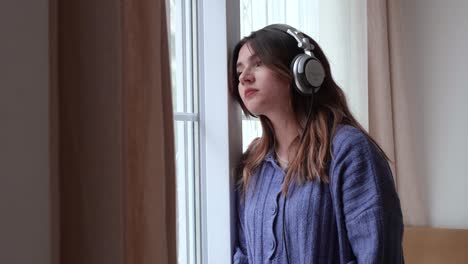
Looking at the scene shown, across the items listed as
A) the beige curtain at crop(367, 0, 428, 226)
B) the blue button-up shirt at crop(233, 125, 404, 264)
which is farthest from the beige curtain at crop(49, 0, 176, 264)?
the beige curtain at crop(367, 0, 428, 226)

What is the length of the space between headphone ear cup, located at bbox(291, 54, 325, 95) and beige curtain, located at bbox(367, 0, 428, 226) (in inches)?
45.9

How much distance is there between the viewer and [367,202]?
115cm

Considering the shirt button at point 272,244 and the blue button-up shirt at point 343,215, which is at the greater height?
the blue button-up shirt at point 343,215

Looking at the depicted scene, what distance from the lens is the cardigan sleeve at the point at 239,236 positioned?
1.33m

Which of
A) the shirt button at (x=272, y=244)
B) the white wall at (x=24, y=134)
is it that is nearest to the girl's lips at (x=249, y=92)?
the shirt button at (x=272, y=244)

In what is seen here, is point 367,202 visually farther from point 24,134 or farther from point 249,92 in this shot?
point 24,134

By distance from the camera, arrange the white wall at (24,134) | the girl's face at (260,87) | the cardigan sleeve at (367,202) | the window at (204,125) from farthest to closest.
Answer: the window at (204,125) < the girl's face at (260,87) < the cardigan sleeve at (367,202) < the white wall at (24,134)

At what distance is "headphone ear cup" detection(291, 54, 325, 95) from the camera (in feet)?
3.93

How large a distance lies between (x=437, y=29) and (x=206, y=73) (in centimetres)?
154

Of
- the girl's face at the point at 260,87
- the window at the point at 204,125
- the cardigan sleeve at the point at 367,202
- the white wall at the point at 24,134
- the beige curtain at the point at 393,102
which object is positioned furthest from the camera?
the beige curtain at the point at 393,102

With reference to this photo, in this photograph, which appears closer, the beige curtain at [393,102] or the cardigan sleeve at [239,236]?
the cardigan sleeve at [239,236]

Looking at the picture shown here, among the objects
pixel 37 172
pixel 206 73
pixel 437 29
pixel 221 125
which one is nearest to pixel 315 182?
pixel 221 125

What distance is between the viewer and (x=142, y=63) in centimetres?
71

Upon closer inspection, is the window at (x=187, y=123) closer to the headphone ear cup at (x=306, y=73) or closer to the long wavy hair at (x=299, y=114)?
the long wavy hair at (x=299, y=114)
